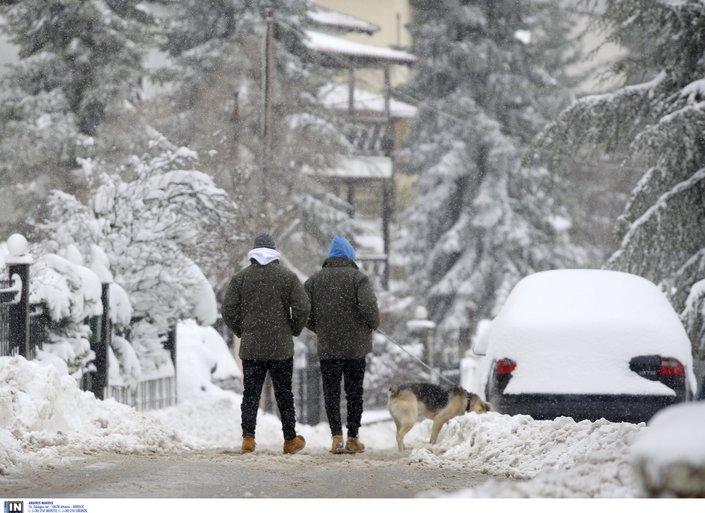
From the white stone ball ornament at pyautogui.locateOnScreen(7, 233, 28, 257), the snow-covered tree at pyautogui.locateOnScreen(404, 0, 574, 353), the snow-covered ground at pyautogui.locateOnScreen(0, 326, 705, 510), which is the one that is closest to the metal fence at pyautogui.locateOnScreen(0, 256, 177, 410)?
the white stone ball ornament at pyautogui.locateOnScreen(7, 233, 28, 257)

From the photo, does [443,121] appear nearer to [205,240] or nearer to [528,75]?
[528,75]

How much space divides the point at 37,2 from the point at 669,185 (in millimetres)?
9561

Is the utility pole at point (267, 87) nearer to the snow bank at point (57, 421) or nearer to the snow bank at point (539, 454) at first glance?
the snow bank at point (57, 421)

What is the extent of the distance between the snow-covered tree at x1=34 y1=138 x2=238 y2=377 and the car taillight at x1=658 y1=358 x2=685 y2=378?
6710mm

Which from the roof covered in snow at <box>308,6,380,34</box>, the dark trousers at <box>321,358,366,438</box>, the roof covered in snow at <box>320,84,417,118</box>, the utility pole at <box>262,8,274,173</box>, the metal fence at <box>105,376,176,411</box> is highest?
the roof covered in snow at <box>308,6,380,34</box>

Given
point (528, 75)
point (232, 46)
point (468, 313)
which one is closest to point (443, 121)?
point (528, 75)

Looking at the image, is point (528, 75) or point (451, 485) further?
point (528, 75)

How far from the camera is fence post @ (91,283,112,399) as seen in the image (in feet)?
43.2

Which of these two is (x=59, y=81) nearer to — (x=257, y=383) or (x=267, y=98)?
(x=267, y=98)

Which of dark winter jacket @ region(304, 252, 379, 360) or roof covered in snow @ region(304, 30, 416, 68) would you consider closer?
dark winter jacket @ region(304, 252, 379, 360)

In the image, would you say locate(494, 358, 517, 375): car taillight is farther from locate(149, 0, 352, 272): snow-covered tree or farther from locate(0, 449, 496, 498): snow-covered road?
locate(149, 0, 352, 272): snow-covered tree

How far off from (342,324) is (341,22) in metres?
14.5

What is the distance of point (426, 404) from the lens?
36.0 ft

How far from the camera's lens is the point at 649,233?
13.0m
